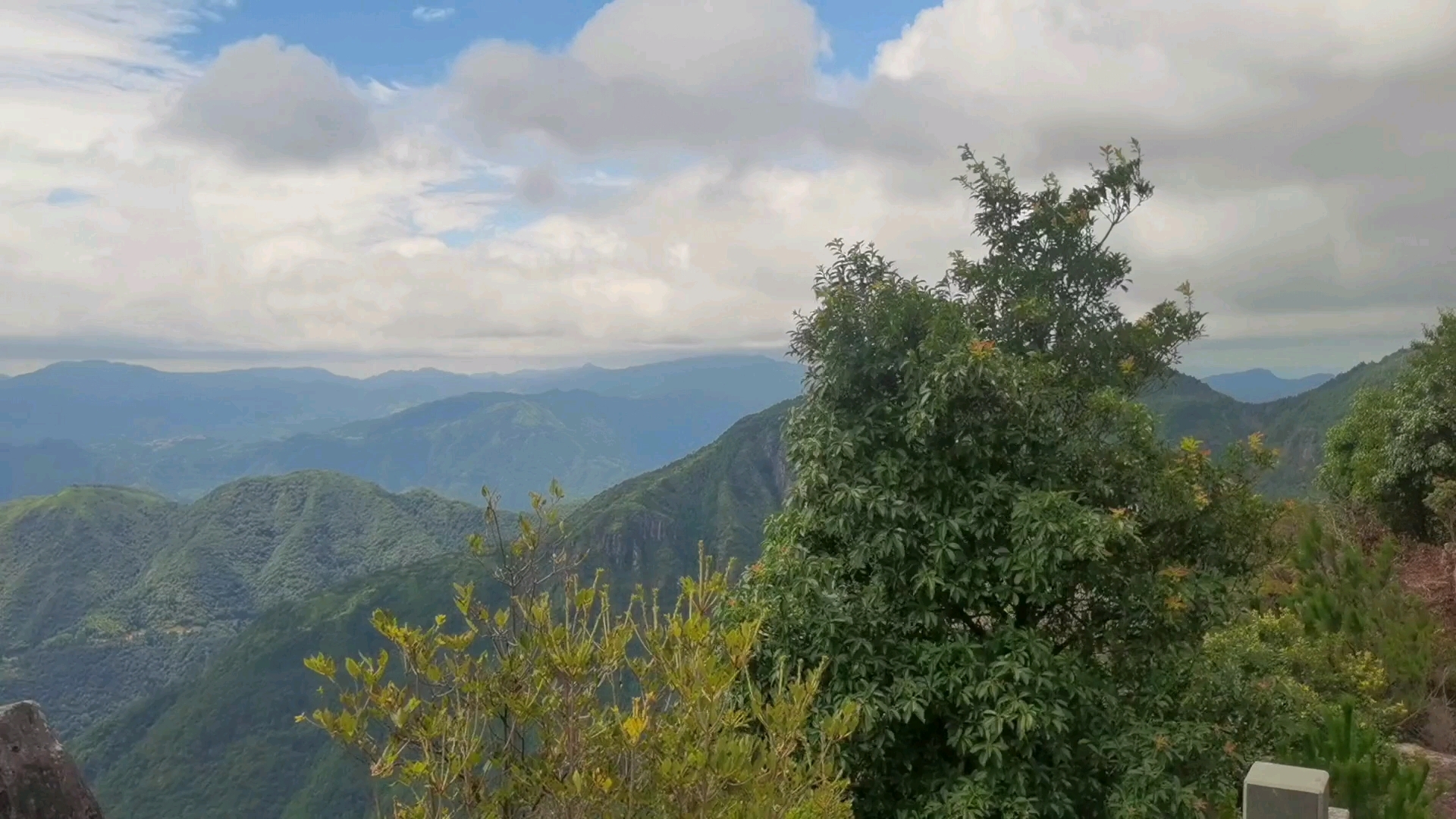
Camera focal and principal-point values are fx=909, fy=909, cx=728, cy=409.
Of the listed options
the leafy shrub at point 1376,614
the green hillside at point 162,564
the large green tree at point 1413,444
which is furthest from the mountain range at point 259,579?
the leafy shrub at point 1376,614

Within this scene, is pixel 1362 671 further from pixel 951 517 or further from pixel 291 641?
pixel 291 641

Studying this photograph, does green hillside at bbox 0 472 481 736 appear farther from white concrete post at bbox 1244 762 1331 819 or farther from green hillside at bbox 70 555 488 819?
white concrete post at bbox 1244 762 1331 819

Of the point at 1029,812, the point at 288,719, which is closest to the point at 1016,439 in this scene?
the point at 1029,812

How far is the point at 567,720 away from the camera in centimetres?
368

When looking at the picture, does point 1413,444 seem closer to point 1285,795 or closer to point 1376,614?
point 1376,614

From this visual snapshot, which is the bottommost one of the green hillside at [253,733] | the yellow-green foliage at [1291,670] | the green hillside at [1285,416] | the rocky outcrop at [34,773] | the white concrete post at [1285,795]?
the green hillside at [253,733]

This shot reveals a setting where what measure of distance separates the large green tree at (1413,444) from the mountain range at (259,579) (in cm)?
1901

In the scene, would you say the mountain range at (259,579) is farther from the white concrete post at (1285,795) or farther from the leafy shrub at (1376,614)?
the white concrete post at (1285,795)

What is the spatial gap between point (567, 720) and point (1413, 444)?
1967 cm

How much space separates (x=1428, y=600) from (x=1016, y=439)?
1135 cm

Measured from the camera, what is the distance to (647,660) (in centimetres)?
412

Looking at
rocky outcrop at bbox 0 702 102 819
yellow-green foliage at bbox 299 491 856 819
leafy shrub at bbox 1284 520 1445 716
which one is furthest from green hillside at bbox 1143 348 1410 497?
rocky outcrop at bbox 0 702 102 819

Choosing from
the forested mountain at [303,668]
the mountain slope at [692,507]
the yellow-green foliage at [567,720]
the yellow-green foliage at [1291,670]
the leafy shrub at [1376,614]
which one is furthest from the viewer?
the mountain slope at [692,507]

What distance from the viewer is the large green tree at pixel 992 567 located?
635cm
